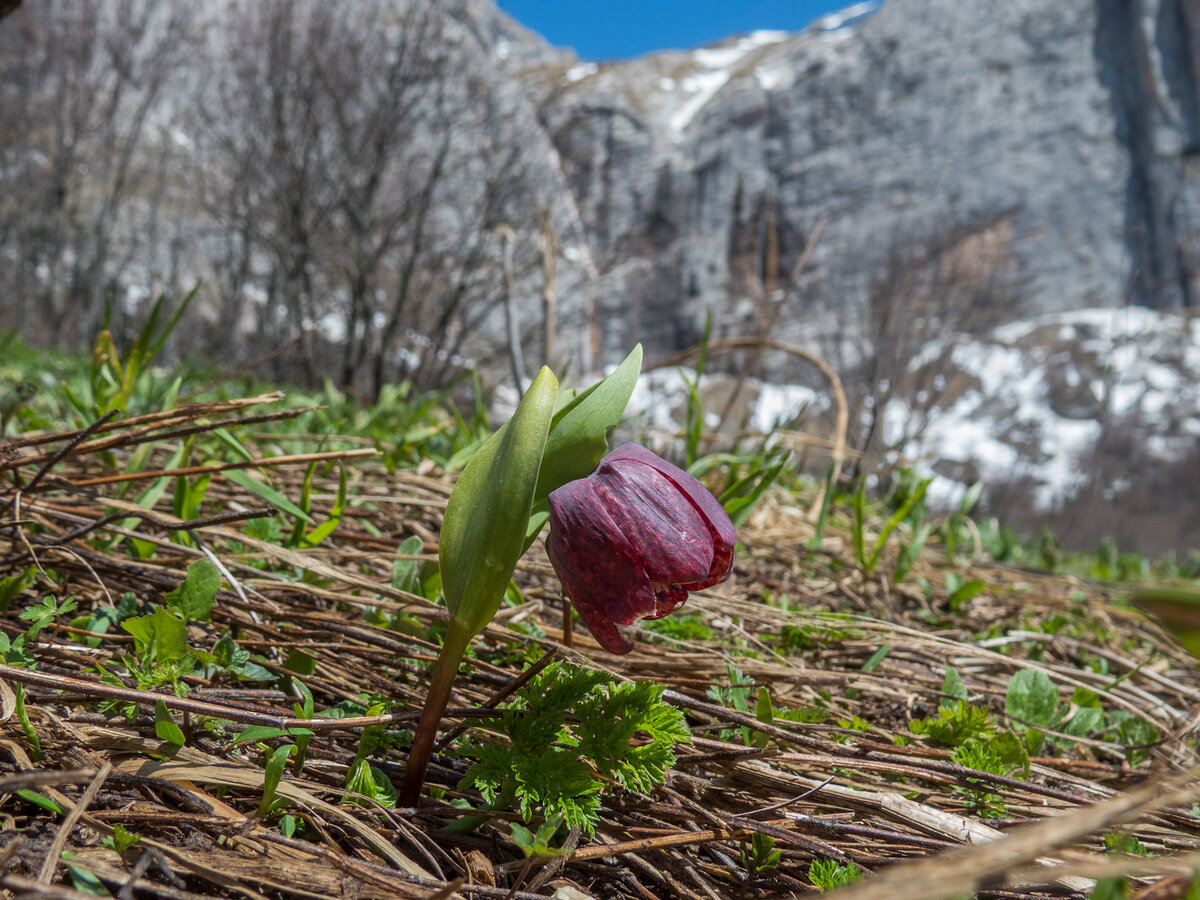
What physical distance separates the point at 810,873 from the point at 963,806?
25 centimetres

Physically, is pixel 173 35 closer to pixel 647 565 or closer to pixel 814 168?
pixel 647 565

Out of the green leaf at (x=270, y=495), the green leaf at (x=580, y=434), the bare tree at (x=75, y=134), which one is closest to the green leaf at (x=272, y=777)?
the green leaf at (x=580, y=434)

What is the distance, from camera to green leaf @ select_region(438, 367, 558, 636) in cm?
52

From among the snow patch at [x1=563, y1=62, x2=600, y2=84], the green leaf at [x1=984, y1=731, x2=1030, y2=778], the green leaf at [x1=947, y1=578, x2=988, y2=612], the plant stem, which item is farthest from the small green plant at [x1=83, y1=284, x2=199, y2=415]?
the snow patch at [x1=563, y1=62, x2=600, y2=84]

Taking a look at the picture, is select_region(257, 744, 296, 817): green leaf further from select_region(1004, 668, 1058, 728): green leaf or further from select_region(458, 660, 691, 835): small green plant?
select_region(1004, 668, 1058, 728): green leaf

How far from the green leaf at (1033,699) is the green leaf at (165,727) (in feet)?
3.15

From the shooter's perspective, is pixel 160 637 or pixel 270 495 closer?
pixel 160 637

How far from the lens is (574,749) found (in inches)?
23.7

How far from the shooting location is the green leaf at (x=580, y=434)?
57cm

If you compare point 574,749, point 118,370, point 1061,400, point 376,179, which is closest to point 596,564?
point 574,749

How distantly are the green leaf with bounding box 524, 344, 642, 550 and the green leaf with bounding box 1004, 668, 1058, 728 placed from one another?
734 millimetres

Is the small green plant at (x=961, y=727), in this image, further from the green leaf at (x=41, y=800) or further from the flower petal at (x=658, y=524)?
the green leaf at (x=41, y=800)

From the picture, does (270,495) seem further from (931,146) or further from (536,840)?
(931,146)

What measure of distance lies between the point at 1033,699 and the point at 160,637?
1.04 meters
